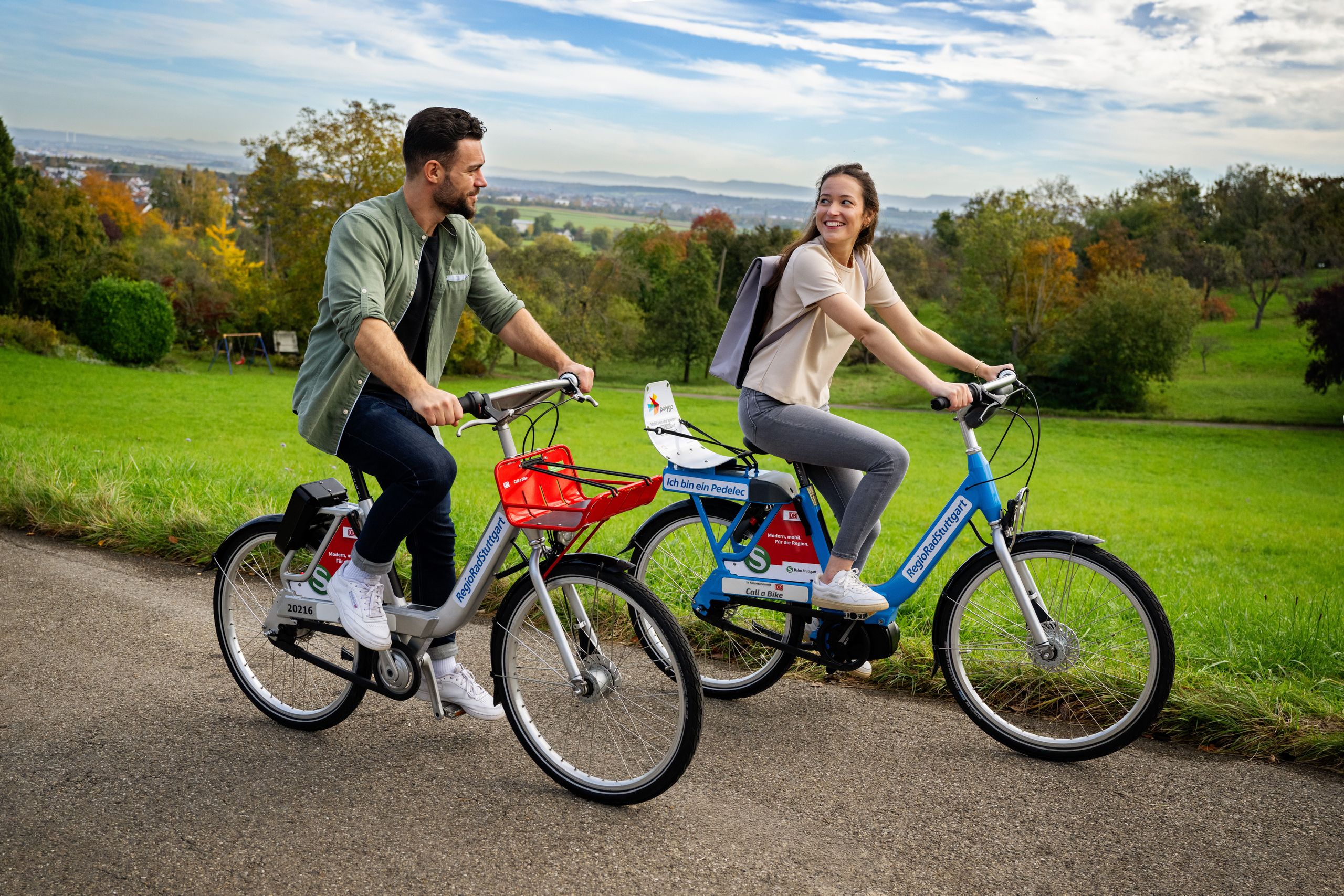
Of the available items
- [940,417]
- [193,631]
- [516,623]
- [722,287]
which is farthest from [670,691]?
[722,287]

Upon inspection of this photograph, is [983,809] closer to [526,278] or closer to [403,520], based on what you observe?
[403,520]

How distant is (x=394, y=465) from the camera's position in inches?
130

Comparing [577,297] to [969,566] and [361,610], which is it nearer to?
[969,566]

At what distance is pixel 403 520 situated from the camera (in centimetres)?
335

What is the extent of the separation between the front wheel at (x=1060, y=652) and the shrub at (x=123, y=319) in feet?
128

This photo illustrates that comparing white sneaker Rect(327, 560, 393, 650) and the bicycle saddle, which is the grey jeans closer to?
the bicycle saddle

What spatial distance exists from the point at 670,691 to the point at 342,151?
41.8 meters

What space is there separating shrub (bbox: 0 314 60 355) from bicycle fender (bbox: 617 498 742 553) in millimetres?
33862

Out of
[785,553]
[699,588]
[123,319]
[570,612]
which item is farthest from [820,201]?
[123,319]

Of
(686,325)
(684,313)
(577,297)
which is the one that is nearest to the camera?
(686,325)

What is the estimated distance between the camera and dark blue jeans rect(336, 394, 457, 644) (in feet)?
10.8

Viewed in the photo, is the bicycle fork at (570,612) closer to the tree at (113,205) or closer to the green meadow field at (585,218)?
the tree at (113,205)

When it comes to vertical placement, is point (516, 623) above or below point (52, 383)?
above

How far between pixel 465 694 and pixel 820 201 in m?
2.27
